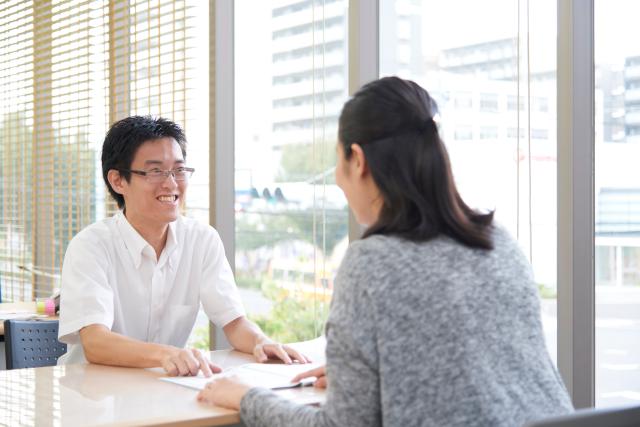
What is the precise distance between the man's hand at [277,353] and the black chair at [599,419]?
1.21 metres

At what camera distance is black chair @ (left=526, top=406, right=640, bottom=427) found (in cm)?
117

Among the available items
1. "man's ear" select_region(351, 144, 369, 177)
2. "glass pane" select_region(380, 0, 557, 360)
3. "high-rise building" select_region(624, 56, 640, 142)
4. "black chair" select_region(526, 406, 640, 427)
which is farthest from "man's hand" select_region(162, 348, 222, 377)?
"high-rise building" select_region(624, 56, 640, 142)

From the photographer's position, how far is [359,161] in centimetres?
160

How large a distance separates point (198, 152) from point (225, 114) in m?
0.36

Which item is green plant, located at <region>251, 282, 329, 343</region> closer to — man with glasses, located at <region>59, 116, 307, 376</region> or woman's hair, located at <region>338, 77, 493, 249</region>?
man with glasses, located at <region>59, 116, 307, 376</region>

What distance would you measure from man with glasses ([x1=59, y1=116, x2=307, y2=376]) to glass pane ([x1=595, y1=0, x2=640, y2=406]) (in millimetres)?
1021

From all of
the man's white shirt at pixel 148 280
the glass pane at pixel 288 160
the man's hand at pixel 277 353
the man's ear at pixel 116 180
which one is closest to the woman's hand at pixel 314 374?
the man's hand at pixel 277 353

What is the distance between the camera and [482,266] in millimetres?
1521

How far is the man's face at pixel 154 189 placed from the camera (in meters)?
2.82

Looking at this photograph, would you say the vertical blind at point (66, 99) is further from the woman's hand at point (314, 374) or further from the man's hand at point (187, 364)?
the woman's hand at point (314, 374)

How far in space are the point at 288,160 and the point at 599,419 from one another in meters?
2.90

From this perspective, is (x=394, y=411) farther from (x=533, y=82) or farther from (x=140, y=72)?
(x=140, y=72)

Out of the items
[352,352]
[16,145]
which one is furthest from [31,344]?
[16,145]

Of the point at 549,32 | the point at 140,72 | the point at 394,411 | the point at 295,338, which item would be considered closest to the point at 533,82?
the point at 549,32
